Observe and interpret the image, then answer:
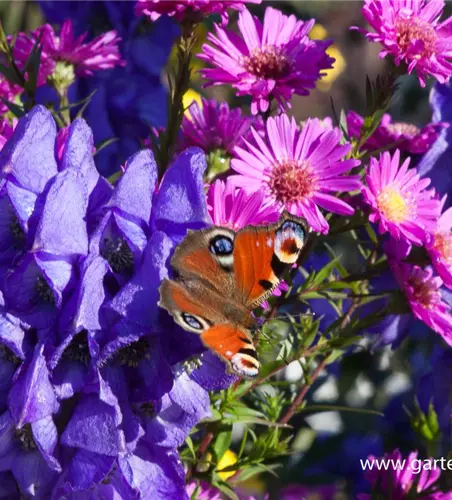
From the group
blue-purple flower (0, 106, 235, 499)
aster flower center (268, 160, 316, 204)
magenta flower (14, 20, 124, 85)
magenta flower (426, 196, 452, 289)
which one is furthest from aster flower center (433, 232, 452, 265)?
magenta flower (14, 20, 124, 85)

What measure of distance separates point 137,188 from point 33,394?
12 centimetres

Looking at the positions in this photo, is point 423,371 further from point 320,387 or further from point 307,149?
point 307,149

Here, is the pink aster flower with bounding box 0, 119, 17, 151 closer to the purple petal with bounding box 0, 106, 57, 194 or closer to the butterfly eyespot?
the purple petal with bounding box 0, 106, 57, 194

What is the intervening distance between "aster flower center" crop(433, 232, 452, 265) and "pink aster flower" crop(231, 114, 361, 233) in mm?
84

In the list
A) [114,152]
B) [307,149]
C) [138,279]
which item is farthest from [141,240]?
[114,152]

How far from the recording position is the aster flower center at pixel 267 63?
597 millimetres

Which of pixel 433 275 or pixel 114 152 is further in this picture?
pixel 114 152

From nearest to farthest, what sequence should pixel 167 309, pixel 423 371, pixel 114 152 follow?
pixel 167 309
pixel 114 152
pixel 423 371

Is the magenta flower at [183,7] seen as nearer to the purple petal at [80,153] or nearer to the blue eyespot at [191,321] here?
the purple petal at [80,153]

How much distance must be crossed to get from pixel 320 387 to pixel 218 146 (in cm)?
40

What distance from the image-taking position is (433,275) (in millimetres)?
667

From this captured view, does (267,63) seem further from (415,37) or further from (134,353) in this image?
(134,353)

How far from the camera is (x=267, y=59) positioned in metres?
0.61

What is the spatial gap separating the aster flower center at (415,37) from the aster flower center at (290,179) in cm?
11
